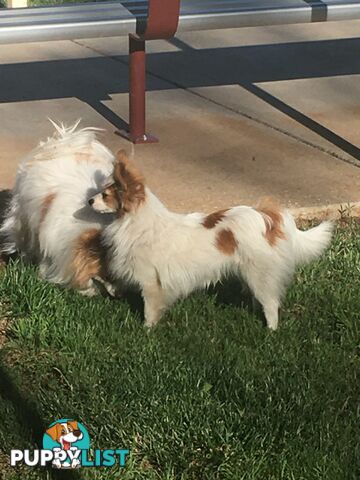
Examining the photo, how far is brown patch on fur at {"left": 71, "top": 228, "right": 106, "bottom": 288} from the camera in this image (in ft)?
16.2

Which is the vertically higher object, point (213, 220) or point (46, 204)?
point (213, 220)

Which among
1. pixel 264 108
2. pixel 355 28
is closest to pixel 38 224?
pixel 264 108

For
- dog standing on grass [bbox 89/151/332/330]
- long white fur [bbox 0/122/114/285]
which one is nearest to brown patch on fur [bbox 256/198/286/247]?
dog standing on grass [bbox 89/151/332/330]

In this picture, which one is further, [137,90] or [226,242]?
[137,90]

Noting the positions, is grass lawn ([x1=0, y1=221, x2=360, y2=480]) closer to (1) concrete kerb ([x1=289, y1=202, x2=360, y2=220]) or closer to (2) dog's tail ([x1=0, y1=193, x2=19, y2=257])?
(2) dog's tail ([x1=0, y1=193, x2=19, y2=257])

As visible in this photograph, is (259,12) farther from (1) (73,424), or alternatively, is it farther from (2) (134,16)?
(1) (73,424)

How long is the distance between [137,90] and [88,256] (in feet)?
6.94

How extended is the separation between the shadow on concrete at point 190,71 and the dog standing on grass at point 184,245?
2.88m

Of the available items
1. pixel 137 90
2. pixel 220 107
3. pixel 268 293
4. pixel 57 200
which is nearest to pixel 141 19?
pixel 137 90

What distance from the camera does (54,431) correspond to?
13.0 feet

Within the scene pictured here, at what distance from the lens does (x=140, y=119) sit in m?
6.89

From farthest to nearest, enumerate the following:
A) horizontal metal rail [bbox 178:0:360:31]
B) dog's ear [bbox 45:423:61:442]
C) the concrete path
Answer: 1. horizontal metal rail [bbox 178:0:360:31]
2. the concrete path
3. dog's ear [bbox 45:423:61:442]
